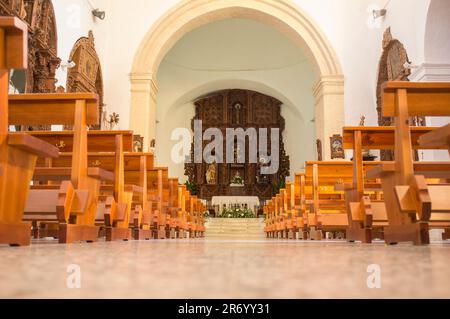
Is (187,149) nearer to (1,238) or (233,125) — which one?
(233,125)

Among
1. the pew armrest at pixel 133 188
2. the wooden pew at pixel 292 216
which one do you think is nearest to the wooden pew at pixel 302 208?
the wooden pew at pixel 292 216

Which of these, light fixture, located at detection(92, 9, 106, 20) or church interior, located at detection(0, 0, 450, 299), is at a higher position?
light fixture, located at detection(92, 9, 106, 20)

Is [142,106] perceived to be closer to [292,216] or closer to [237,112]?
[292,216]

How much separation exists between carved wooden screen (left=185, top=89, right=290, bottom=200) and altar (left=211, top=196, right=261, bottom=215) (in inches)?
52.7

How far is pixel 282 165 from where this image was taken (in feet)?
61.1

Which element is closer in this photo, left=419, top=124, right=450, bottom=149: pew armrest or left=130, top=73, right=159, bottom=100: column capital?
left=419, top=124, right=450, bottom=149: pew armrest

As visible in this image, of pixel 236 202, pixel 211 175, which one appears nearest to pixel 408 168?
pixel 236 202

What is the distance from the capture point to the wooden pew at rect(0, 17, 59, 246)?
267cm

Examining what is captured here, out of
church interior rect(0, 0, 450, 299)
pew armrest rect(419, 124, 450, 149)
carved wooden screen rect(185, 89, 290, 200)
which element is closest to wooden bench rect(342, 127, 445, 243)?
church interior rect(0, 0, 450, 299)

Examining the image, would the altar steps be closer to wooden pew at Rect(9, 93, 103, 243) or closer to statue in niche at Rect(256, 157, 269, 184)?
statue in niche at Rect(256, 157, 269, 184)

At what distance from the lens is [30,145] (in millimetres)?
2777

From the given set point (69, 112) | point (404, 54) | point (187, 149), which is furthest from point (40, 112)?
point (187, 149)
